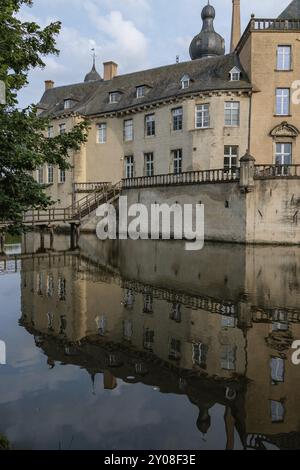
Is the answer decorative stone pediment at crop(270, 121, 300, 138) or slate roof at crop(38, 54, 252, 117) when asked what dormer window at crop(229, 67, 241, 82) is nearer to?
slate roof at crop(38, 54, 252, 117)

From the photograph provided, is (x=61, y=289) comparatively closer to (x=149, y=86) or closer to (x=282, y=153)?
(x=282, y=153)

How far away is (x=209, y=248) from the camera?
66.4 ft

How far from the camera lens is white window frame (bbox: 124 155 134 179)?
3462 centimetres

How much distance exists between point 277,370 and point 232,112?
82.8 ft

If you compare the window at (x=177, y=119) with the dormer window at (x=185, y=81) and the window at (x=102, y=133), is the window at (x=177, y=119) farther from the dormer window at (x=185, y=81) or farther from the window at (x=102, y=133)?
the window at (x=102, y=133)

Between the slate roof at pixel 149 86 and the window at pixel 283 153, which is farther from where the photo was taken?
the slate roof at pixel 149 86

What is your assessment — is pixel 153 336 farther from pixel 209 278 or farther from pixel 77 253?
pixel 77 253

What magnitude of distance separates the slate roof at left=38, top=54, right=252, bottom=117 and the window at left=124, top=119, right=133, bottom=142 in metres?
1.19

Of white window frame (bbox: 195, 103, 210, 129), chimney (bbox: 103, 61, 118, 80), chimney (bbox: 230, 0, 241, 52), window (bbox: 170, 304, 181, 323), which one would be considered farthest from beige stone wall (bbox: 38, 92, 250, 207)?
chimney (bbox: 230, 0, 241, 52)

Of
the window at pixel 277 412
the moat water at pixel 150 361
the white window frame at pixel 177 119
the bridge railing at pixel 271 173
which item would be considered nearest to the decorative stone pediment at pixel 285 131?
the bridge railing at pixel 271 173

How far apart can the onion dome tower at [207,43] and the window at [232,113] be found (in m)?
22.1

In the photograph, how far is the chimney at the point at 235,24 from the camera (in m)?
42.3
